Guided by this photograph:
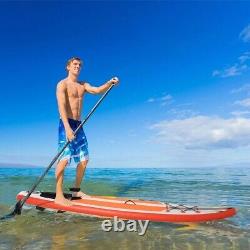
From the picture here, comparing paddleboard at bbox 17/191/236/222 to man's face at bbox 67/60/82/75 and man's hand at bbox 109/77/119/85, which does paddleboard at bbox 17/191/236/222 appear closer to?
man's hand at bbox 109/77/119/85

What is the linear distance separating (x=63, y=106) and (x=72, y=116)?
13.6 inches

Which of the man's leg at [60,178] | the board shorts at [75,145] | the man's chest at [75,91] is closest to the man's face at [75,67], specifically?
the man's chest at [75,91]

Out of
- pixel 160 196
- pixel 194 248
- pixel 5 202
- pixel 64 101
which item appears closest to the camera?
pixel 194 248

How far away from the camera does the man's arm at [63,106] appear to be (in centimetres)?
694

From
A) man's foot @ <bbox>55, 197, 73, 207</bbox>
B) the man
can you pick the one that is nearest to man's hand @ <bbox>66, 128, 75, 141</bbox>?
the man

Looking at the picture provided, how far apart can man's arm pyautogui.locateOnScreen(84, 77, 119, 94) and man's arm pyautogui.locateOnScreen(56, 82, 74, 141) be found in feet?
1.91

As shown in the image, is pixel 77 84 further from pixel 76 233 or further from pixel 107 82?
pixel 76 233

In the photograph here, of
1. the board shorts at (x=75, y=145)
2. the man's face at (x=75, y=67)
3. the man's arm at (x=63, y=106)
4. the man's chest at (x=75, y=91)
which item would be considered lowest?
the board shorts at (x=75, y=145)

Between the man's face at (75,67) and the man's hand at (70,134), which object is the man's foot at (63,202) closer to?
the man's hand at (70,134)

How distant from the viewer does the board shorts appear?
7.20m

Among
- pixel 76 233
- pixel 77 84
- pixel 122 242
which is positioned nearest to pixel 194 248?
pixel 122 242

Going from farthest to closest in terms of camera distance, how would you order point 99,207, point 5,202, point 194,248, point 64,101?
point 5,202
point 64,101
point 99,207
point 194,248

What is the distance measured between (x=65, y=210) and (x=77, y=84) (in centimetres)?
260

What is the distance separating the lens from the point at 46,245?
A: 16.5ft
